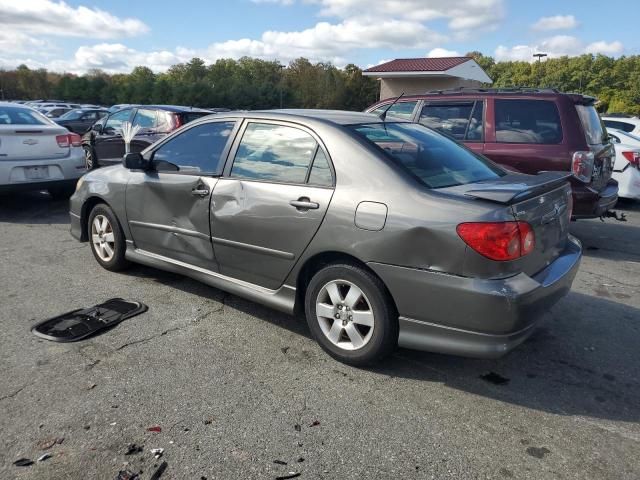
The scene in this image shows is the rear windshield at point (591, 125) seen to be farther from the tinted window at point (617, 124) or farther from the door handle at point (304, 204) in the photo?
the tinted window at point (617, 124)

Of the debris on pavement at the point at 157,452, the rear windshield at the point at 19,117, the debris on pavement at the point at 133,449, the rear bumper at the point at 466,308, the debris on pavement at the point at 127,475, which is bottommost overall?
the debris on pavement at the point at 127,475

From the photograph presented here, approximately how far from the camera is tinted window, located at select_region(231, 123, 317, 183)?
3.56 metres

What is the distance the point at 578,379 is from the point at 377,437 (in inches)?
58.4

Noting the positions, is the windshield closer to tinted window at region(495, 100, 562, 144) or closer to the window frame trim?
tinted window at region(495, 100, 562, 144)

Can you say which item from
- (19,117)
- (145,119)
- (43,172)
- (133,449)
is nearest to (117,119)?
(145,119)

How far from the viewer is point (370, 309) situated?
10.5 ft

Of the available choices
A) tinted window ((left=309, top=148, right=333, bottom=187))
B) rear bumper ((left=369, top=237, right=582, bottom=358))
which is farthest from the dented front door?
rear bumper ((left=369, top=237, right=582, bottom=358))

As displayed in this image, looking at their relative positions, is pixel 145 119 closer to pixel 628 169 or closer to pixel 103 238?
pixel 103 238

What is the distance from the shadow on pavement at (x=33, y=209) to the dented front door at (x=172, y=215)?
11.3 feet

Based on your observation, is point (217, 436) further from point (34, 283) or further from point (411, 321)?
point (34, 283)

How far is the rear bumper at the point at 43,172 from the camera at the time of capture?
7148mm

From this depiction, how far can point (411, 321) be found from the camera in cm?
306

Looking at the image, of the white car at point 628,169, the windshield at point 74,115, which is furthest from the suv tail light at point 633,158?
the windshield at point 74,115

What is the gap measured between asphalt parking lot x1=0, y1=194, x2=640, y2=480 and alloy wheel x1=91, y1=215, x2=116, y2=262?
66cm
